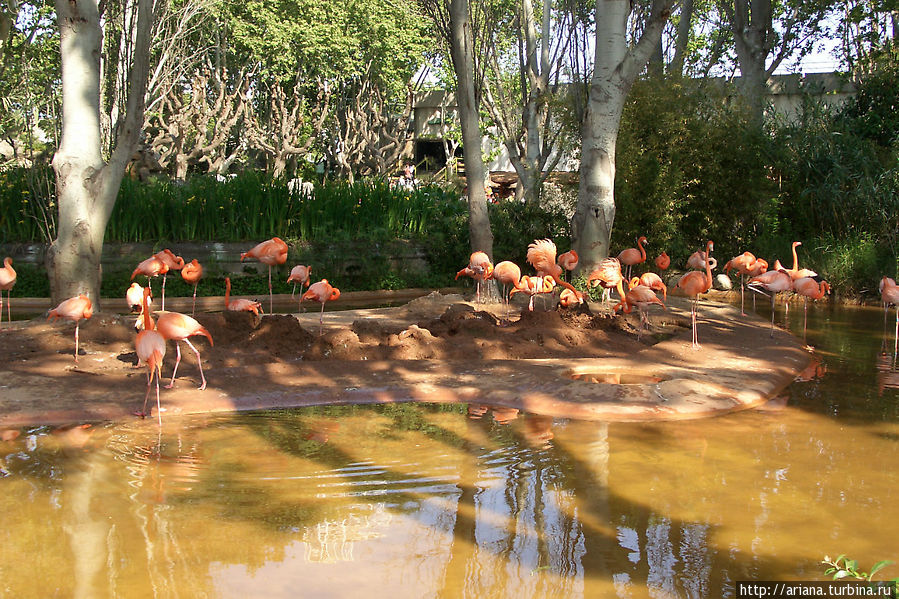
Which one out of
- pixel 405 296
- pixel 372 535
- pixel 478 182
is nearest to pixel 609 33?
pixel 478 182

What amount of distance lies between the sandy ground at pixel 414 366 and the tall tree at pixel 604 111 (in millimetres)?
2681

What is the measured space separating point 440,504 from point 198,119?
2354cm

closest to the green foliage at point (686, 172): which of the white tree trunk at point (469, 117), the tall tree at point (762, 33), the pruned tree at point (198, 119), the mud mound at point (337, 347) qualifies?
the tall tree at point (762, 33)

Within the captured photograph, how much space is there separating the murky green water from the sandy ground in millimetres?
299

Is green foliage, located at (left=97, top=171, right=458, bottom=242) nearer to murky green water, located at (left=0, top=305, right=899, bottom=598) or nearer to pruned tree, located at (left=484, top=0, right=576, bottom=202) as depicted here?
pruned tree, located at (left=484, top=0, right=576, bottom=202)

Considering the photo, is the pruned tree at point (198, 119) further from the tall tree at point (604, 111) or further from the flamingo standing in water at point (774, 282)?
the flamingo standing in water at point (774, 282)

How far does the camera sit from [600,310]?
35.1 ft

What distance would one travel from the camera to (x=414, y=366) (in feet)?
24.7

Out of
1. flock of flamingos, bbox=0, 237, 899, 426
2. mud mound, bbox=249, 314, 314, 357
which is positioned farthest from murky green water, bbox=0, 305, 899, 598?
flock of flamingos, bbox=0, 237, 899, 426

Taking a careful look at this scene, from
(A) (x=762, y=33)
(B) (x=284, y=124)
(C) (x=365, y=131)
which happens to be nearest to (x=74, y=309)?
(A) (x=762, y=33)

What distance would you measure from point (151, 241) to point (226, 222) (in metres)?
1.28

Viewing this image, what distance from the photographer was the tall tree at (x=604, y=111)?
11.4 meters

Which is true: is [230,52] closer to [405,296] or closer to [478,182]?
[405,296]

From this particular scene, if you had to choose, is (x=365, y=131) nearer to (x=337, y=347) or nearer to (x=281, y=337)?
(x=281, y=337)
